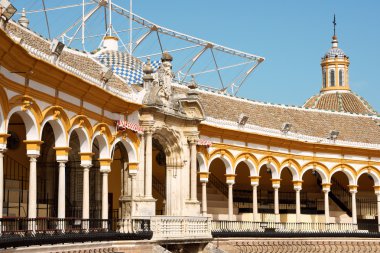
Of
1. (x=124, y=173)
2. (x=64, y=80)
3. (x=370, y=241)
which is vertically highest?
(x=64, y=80)

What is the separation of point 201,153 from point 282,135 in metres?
5.44

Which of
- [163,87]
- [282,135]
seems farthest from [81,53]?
[282,135]

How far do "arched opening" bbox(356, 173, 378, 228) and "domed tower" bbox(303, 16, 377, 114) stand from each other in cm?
552

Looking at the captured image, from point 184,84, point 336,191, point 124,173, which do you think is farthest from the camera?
point 336,191

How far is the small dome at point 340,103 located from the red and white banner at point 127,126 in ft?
72.7

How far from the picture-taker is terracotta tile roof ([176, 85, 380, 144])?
3866cm

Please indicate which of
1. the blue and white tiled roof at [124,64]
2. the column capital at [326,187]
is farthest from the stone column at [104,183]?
the column capital at [326,187]

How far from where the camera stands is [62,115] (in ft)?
81.3

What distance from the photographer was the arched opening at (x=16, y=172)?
1072 inches

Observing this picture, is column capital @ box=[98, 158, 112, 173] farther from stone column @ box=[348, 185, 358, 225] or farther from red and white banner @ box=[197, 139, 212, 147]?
stone column @ box=[348, 185, 358, 225]

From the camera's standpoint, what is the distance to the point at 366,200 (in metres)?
46.1

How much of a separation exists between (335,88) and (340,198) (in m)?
9.47

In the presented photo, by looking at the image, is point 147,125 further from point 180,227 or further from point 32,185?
point 32,185

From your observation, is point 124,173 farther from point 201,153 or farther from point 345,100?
point 345,100
